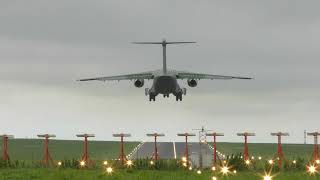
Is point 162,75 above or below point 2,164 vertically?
A: above

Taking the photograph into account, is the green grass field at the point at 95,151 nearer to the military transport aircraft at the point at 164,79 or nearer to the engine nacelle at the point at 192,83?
the military transport aircraft at the point at 164,79

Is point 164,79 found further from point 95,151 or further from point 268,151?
point 268,151

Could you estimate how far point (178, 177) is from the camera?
141 feet

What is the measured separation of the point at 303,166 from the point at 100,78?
33.9 metres

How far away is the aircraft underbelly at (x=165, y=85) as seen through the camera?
72250 mm

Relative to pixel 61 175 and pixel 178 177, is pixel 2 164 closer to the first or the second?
pixel 61 175

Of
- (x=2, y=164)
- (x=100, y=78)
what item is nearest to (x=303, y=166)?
(x=2, y=164)

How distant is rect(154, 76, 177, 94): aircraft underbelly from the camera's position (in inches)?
2844

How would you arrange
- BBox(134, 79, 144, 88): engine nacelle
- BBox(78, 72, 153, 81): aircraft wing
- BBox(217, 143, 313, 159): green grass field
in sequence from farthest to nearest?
1. BBox(217, 143, 313, 159): green grass field
2. BBox(78, 72, 153, 81): aircraft wing
3. BBox(134, 79, 144, 88): engine nacelle

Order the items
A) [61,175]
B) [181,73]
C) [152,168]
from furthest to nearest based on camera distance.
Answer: [181,73]
[152,168]
[61,175]

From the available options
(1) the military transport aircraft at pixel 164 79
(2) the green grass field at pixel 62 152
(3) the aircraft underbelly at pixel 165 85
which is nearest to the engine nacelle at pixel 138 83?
(1) the military transport aircraft at pixel 164 79

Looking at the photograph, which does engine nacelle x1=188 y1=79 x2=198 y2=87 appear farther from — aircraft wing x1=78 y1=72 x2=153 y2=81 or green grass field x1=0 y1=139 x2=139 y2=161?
green grass field x1=0 y1=139 x2=139 y2=161

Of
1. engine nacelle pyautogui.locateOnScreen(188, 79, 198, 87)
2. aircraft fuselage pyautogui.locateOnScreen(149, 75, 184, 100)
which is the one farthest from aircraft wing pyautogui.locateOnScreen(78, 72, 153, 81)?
engine nacelle pyautogui.locateOnScreen(188, 79, 198, 87)

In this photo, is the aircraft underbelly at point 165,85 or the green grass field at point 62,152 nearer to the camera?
the aircraft underbelly at point 165,85
